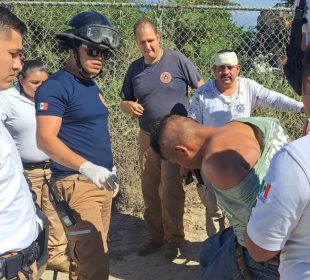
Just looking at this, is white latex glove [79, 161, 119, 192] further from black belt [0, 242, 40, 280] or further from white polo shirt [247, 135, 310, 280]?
white polo shirt [247, 135, 310, 280]

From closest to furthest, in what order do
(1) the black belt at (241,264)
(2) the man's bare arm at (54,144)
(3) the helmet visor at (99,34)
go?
(1) the black belt at (241,264), (2) the man's bare arm at (54,144), (3) the helmet visor at (99,34)

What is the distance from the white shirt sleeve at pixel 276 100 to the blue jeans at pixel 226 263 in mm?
1901

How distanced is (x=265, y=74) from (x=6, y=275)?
4767 mm

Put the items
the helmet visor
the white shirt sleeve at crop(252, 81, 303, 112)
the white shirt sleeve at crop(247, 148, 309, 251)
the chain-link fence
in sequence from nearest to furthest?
the white shirt sleeve at crop(247, 148, 309, 251) < the helmet visor < the white shirt sleeve at crop(252, 81, 303, 112) < the chain-link fence

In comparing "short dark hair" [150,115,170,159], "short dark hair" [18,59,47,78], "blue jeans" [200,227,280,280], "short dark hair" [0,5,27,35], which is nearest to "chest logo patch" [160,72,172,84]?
"short dark hair" [18,59,47,78]

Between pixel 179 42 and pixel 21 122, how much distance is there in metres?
2.91

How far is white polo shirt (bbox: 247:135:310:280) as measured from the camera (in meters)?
1.43

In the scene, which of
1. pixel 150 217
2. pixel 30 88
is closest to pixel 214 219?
pixel 150 217

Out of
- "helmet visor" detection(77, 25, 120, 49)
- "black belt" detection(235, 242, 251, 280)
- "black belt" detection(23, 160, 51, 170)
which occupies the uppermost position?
"helmet visor" detection(77, 25, 120, 49)

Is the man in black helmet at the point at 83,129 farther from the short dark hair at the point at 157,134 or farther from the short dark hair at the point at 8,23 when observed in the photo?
the short dark hair at the point at 8,23

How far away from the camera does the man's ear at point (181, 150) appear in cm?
238

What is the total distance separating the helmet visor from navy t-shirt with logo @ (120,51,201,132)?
1.23 meters

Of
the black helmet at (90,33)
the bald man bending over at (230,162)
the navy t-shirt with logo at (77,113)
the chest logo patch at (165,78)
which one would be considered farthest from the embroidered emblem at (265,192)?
the chest logo patch at (165,78)

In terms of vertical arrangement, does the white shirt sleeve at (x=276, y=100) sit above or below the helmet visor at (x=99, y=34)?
below
